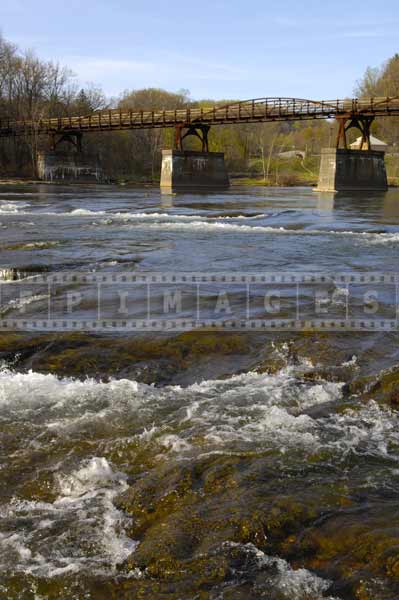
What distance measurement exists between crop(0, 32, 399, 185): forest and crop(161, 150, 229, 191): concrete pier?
49.7 feet

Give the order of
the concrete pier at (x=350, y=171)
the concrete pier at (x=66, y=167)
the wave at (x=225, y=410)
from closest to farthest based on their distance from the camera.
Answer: the wave at (x=225, y=410) → the concrete pier at (x=350, y=171) → the concrete pier at (x=66, y=167)

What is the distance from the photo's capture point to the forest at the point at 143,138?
2872 inches

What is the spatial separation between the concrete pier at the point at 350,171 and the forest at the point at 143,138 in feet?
50.8

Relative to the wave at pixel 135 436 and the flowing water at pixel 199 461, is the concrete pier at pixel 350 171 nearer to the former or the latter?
the flowing water at pixel 199 461

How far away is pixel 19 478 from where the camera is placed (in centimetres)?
430

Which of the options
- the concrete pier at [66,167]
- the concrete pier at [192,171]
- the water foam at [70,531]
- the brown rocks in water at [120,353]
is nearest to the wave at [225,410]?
the brown rocks in water at [120,353]

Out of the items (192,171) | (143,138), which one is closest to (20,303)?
(192,171)

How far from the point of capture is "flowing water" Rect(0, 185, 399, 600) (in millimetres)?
3338

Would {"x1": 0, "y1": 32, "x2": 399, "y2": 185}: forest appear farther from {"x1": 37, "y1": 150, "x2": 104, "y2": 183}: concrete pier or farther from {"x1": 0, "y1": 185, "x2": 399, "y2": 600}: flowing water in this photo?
{"x1": 0, "y1": 185, "x2": 399, "y2": 600}: flowing water

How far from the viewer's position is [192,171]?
54.3 metres

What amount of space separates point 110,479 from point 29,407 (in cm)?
160

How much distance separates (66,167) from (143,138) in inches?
1103

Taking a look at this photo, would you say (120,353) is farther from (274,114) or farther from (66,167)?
(66,167)

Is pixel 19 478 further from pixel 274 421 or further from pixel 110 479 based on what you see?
pixel 274 421
